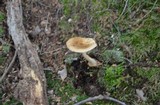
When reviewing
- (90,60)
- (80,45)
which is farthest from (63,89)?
(80,45)

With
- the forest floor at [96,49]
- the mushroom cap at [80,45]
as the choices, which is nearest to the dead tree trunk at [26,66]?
the forest floor at [96,49]

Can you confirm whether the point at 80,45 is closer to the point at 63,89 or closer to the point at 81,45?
the point at 81,45

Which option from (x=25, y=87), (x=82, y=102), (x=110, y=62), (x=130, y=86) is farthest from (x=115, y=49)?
(x=25, y=87)

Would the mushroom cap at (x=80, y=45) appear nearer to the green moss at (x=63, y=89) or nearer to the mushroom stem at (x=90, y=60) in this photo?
the mushroom stem at (x=90, y=60)

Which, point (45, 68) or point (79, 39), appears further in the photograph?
point (45, 68)

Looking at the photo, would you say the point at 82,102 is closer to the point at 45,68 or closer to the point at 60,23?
the point at 45,68

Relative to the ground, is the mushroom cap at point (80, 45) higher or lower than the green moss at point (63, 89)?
higher

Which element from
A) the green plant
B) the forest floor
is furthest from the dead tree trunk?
the green plant
